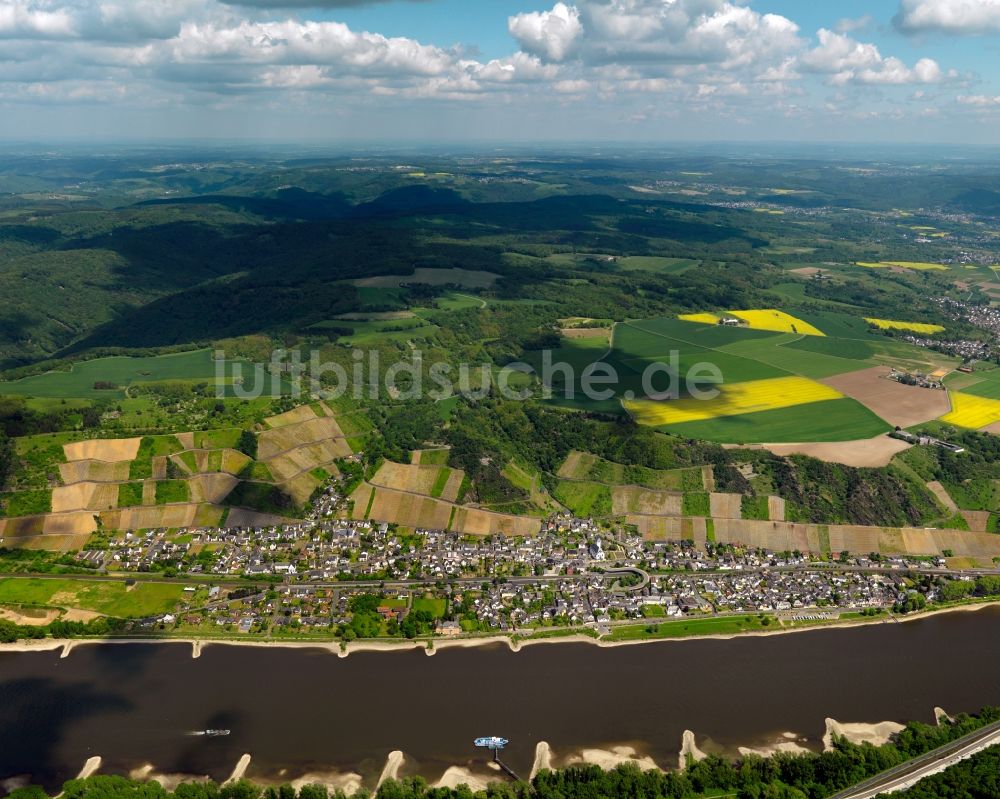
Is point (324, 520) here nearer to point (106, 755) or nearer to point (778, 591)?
point (106, 755)

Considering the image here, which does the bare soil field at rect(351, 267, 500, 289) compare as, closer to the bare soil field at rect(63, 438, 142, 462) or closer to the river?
the bare soil field at rect(63, 438, 142, 462)

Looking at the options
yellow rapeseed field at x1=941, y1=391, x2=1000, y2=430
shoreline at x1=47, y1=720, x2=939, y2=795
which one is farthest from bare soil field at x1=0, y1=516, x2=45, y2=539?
yellow rapeseed field at x1=941, y1=391, x2=1000, y2=430

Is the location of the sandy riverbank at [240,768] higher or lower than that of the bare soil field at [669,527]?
lower

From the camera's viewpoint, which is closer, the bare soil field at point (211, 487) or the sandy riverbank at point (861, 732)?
the sandy riverbank at point (861, 732)

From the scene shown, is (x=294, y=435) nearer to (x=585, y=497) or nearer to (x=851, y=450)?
(x=585, y=497)

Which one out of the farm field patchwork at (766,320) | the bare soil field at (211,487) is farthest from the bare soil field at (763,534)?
the farm field patchwork at (766,320)

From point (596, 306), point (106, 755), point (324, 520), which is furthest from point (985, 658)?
point (596, 306)

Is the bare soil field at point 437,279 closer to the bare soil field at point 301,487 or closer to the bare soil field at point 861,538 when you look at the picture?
the bare soil field at point 301,487
